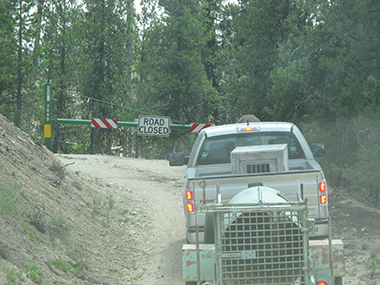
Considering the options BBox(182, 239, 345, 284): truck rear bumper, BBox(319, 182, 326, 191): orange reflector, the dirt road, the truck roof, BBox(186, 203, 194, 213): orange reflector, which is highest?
the truck roof

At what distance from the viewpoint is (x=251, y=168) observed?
7.70 m

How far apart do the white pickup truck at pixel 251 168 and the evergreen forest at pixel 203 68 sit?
3266mm

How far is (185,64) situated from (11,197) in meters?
29.4

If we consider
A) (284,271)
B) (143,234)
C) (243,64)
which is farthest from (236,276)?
(243,64)

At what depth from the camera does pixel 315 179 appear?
275 inches

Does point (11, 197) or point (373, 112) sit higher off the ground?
point (373, 112)

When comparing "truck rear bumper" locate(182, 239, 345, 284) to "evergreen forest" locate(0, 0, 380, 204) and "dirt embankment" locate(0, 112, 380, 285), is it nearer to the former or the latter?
"dirt embankment" locate(0, 112, 380, 285)

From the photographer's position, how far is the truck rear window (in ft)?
28.6

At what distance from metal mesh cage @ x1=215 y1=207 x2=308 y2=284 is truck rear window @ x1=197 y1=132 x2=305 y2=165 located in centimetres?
382

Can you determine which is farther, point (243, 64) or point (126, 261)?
point (243, 64)

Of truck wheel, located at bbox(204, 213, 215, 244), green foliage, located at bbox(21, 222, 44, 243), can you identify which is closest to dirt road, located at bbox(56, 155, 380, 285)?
green foliage, located at bbox(21, 222, 44, 243)

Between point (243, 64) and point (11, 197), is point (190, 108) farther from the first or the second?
point (11, 197)

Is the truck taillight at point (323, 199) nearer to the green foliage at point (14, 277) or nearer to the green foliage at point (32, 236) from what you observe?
the green foliage at point (14, 277)

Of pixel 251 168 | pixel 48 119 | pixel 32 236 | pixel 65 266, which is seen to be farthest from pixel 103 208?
pixel 48 119
